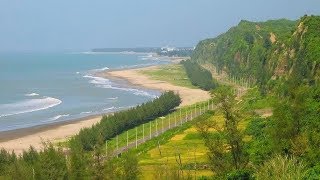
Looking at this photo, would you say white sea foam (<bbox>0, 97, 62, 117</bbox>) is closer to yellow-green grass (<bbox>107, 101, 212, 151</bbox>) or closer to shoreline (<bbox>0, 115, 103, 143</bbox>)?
shoreline (<bbox>0, 115, 103, 143</bbox>)

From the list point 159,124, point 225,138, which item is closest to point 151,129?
point 159,124

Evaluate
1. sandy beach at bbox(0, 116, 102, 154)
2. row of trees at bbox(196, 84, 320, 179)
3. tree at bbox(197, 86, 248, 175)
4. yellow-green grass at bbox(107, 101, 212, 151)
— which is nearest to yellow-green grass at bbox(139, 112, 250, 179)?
yellow-green grass at bbox(107, 101, 212, 151)

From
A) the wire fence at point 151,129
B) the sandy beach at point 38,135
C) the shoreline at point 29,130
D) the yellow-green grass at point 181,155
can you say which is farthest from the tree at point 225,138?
the shoreline at point 29,130

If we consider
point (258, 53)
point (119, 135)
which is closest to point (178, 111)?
point (119, 135)

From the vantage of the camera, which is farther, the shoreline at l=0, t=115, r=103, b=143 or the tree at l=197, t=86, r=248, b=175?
the shoreline at l=0, t=115, r=103, b=143

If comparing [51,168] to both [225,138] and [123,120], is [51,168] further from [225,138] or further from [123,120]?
[123,120]

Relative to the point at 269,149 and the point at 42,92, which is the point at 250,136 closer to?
the point at 269,149
